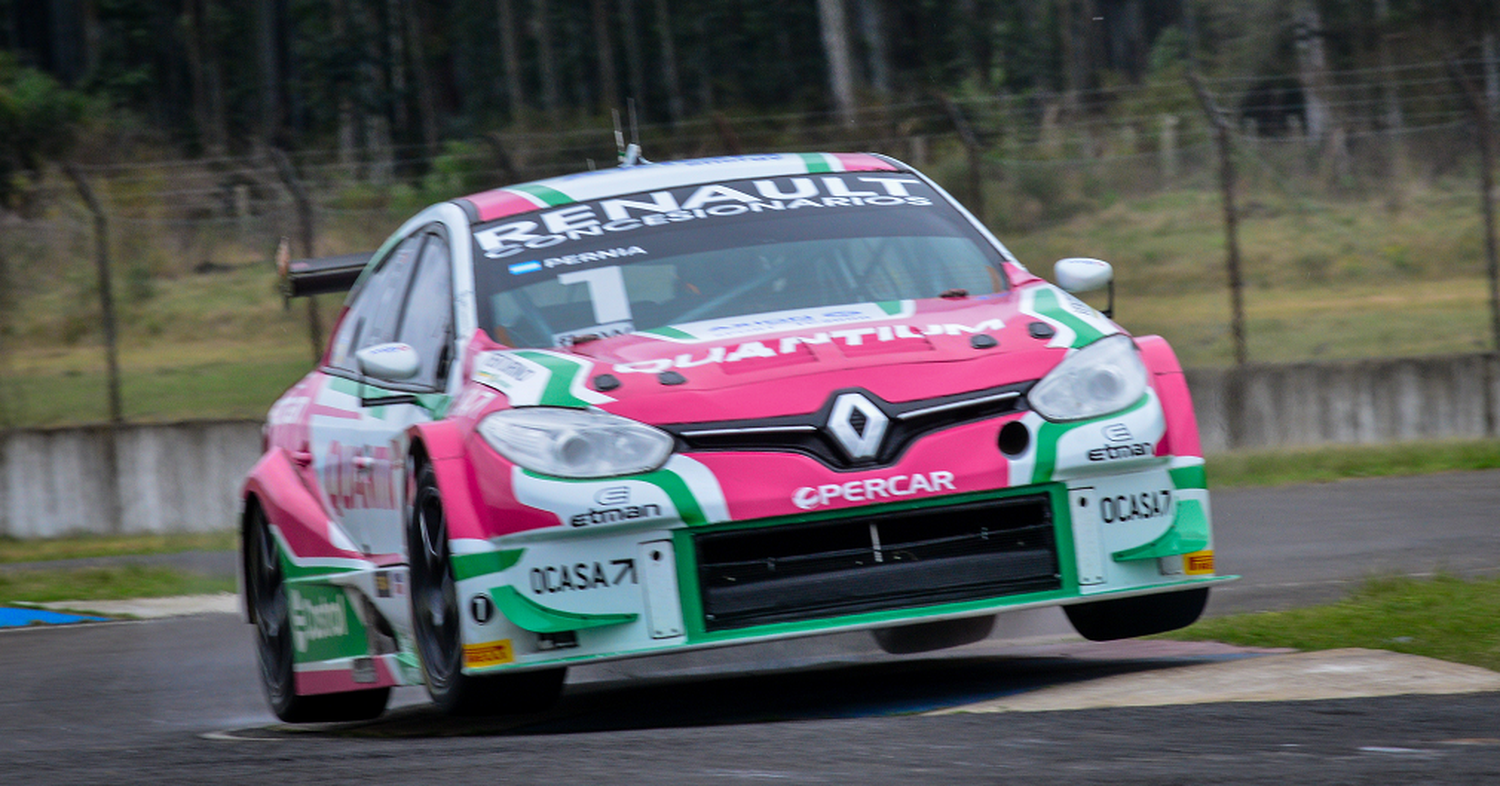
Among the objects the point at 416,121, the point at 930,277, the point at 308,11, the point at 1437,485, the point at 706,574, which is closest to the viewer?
the point at 706,574

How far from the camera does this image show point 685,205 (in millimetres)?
6402

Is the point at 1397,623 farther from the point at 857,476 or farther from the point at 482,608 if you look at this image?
the point at 482,608

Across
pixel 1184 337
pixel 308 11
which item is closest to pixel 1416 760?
pixel 1184 337

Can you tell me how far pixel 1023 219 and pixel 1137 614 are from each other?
14.1m

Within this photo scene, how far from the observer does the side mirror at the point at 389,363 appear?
5762mm

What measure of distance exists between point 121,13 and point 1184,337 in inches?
1646

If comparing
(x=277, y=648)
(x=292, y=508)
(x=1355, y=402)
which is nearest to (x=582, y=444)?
(x=292, y=508)

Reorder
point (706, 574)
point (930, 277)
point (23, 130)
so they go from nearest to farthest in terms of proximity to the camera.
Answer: point (706, 574) → point (930, 277) → point (23, 130)

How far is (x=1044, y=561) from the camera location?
531cm

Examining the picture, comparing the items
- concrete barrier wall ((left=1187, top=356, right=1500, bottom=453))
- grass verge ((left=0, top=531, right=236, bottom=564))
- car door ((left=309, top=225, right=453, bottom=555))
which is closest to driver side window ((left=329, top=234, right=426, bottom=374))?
car door ((left=309, top=225, right=453, bottom=555))

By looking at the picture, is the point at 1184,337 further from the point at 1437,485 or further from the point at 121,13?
the point at 121,13

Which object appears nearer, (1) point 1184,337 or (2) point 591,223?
(2) point 591,223

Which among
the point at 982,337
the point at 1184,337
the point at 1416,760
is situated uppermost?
the point at 982,337

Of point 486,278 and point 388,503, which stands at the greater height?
point 486,278
